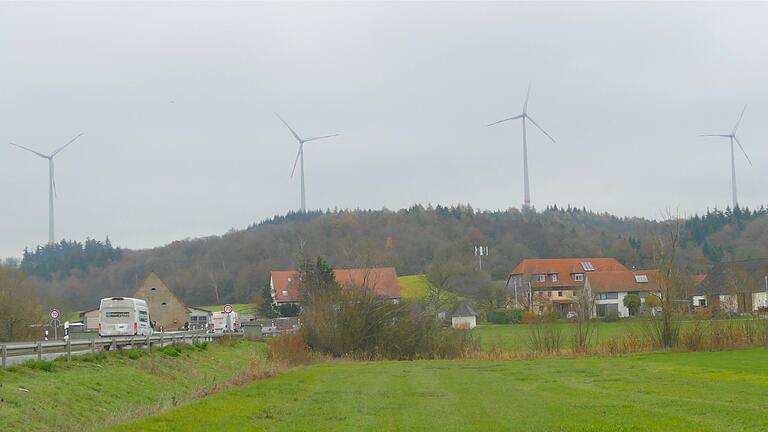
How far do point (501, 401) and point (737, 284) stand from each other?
75122 mm

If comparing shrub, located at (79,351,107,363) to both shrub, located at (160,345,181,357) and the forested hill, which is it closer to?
shrub, located at (160,345,181,357)

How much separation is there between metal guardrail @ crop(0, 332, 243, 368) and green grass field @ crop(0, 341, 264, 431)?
0.83 m

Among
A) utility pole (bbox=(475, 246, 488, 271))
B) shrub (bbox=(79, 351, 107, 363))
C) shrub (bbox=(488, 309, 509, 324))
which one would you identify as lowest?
shrub (bbox=(488, 309, 509, 324))

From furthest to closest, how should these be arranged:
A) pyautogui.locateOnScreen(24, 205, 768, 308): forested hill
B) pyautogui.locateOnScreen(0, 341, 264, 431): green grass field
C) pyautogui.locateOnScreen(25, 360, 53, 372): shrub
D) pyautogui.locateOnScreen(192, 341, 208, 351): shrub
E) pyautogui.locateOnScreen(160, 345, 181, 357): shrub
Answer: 1. pyautogui.locateOnScreen(24, 205, 768, 308): forested hill
2. pyautogui.locateOnScreen(192, 341, 208, 351): shrub
3. pyautogui.locateOnScreen(160, 345, 181, 357): shrub
4. pyautogui.locateOnScreen(25, 360, 53, 372): shrub
5. pyautogui.locateOnScreen(0, 341, 264, 431): green grass field

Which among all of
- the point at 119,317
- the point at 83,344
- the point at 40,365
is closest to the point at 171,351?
the point at 83,344

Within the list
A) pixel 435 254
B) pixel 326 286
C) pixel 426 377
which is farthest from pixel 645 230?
pixel 426 377

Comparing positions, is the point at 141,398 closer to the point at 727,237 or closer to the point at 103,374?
the point at 103,374

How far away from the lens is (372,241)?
128m

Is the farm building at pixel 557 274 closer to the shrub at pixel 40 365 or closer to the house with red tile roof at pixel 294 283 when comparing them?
the house with red tile roof at pixel 294 283

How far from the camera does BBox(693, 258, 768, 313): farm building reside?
86312 mm

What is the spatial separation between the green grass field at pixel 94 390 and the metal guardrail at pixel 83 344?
83cm

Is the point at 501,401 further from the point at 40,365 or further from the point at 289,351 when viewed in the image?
the point at 289,351

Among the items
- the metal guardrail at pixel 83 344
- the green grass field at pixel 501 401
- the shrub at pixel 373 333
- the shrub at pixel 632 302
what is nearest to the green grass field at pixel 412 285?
the shrub at pixel 632 302

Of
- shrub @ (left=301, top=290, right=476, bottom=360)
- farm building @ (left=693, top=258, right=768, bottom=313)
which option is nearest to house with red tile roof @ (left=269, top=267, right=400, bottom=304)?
shrub @ (left=301, top=290, right=476, bottom=360)
